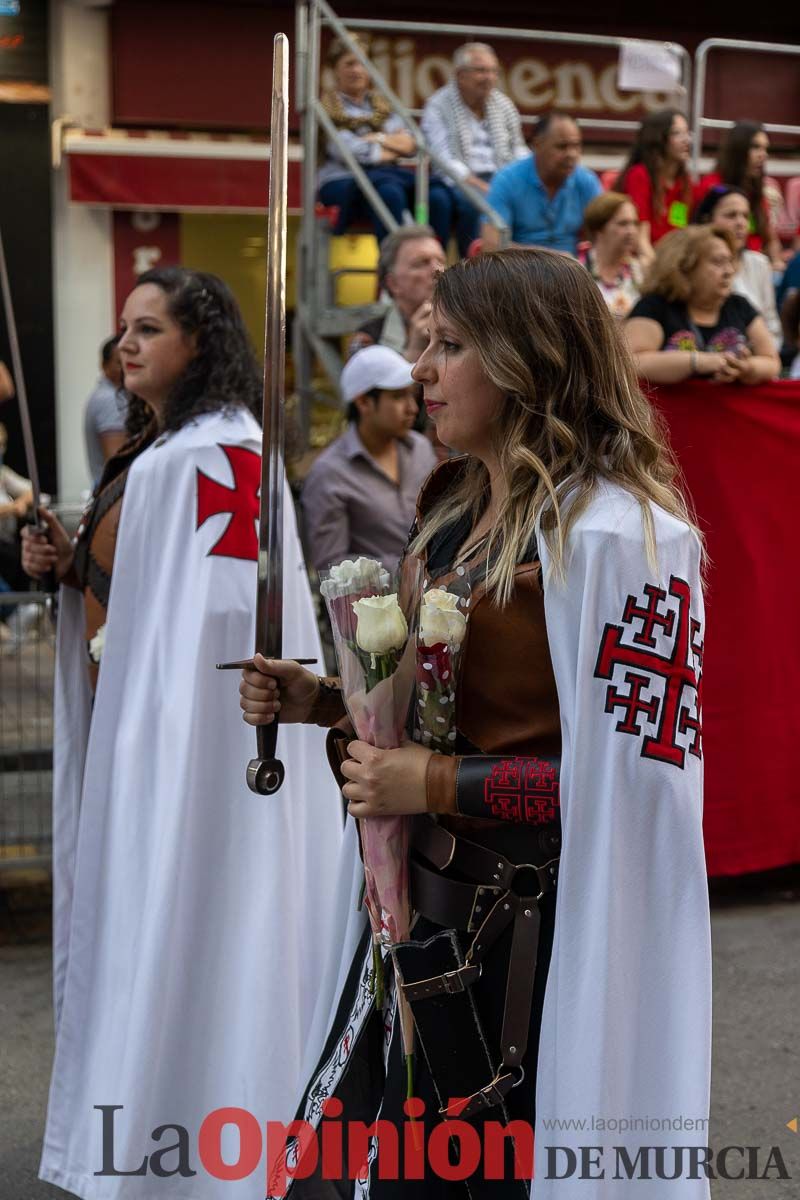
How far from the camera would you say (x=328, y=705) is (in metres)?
2.62

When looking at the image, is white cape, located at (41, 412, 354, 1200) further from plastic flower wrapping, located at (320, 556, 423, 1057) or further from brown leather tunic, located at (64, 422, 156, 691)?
plastic flower wrapping, located at (320, 556, 423, 1057)

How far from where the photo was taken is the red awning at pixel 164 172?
11.2 metres

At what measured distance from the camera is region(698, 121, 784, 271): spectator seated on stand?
299 inches

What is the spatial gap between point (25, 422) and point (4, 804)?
2273 mm

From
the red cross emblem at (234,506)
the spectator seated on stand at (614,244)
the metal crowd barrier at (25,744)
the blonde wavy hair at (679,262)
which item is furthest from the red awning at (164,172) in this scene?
the red cross emblem at (234,506)

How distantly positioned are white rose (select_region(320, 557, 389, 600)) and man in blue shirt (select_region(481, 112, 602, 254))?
204 inches

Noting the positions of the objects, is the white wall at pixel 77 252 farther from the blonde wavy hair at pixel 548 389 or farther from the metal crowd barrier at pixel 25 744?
the blonde wavy hair at pixel 548 389

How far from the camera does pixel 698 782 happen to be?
2.23 meters

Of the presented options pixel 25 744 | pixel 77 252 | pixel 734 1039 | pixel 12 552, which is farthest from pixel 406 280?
pixel 77 252

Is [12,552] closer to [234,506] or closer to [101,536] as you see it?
[101,536]

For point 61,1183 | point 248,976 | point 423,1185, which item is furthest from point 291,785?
point 423,1185

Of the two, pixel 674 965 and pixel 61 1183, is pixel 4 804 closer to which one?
pixel 61 1183

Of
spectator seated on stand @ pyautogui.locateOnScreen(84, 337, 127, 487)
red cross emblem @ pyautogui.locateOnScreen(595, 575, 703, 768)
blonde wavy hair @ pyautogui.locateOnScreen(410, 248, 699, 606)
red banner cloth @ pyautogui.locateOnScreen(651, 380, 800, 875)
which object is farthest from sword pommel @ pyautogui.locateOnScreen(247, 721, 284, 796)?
spectator seated on stand @ pyautogui.locateOnScreen(84, 337, 127, 487)

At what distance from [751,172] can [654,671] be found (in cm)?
615
